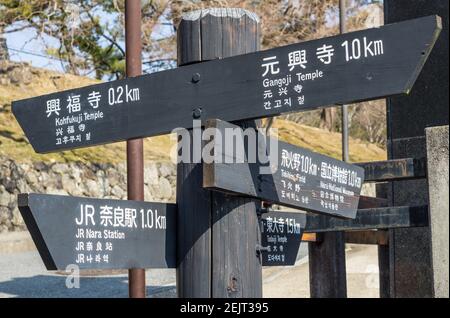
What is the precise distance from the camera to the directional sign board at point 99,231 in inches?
131

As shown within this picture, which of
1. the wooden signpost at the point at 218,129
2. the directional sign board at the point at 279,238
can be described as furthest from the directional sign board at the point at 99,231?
the directional sign board at the point at 279,238

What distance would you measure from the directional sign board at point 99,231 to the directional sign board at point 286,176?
0.52 metres

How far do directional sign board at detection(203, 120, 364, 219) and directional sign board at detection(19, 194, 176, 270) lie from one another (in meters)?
0.52

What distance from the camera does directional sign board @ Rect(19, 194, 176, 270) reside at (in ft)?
11.0

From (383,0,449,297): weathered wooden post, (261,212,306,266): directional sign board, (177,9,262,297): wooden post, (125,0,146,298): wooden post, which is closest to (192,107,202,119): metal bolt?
(177,9,262,297): wooden post

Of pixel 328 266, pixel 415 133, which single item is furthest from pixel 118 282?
pixel 415 133

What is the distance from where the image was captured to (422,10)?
8.47 metres

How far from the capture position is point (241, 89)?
149 inches

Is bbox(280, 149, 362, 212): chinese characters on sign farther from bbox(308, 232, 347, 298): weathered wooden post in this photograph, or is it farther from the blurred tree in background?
the blurred tree in background

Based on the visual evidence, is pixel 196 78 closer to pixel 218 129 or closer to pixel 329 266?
pixel 218 129
